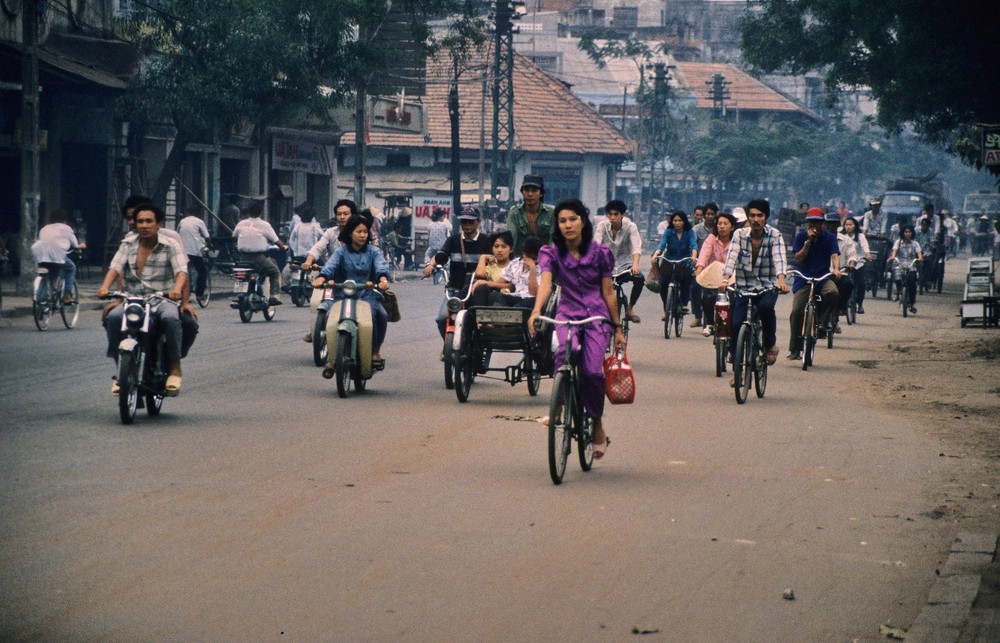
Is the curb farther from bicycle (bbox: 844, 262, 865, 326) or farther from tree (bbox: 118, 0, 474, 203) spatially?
tree (bbox: 118, 0, 474, 203)

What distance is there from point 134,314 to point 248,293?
10930mm

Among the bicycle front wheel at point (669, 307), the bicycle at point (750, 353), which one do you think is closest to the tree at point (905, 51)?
the bicycle front wheel at point (669, 307)

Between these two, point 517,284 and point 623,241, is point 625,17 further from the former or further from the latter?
point 517,284

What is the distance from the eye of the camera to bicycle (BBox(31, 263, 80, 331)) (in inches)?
728

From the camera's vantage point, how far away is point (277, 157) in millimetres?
42250

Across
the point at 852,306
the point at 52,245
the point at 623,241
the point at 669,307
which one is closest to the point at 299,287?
the point at 52,245

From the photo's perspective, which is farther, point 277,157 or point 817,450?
point 277,157

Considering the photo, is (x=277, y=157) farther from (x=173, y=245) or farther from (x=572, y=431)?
(x=572, y=431)

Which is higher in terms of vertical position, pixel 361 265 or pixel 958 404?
pixel 361 265

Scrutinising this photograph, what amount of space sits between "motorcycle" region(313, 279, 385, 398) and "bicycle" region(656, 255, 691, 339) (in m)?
7.70

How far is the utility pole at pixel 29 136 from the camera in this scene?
2327 cm

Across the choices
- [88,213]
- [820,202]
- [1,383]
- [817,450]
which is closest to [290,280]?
[88,213]

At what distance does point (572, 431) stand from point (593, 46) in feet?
262

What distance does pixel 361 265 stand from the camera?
12773mm
